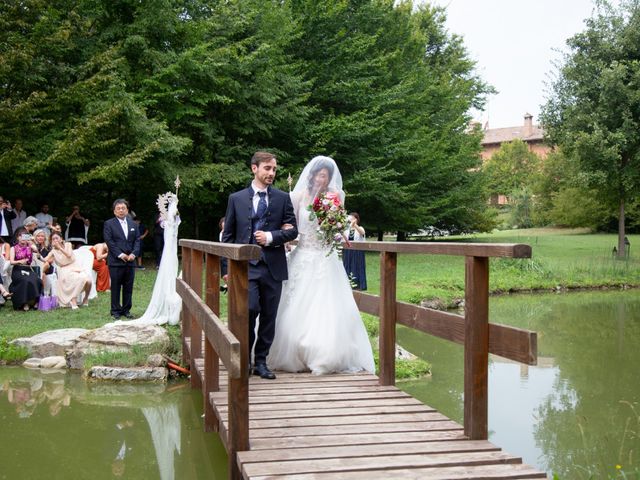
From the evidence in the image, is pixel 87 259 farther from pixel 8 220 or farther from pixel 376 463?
pixel 376 463

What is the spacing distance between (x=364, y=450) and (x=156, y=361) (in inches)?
216

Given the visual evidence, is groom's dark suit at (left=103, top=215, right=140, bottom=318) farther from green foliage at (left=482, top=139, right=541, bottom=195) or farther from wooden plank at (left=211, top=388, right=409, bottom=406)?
green foliage at (left=482, top=139, right=541, bottom=195)

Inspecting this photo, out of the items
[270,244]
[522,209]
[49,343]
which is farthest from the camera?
[522,209]

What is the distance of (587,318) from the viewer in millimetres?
14984

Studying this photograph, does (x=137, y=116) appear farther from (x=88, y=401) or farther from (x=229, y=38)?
(x=88, y=401)

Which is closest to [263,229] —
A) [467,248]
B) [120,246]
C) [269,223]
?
[269,223]

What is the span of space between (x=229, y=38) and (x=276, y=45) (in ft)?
4.94

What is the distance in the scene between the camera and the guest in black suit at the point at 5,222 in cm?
1483

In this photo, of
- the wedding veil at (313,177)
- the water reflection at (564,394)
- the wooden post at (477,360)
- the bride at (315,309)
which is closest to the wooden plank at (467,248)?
the wooden post at (477,360)

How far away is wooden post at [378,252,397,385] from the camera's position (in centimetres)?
574

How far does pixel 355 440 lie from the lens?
163 inches

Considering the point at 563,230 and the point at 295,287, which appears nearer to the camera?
the point at 295,287

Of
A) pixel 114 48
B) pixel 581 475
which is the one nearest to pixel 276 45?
pixel 114 48

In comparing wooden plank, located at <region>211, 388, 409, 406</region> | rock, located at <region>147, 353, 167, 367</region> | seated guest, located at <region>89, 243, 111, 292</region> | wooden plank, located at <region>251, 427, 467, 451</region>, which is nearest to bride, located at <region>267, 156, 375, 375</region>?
wooden plank, located at <region>211, 388, 409, 406</region>
